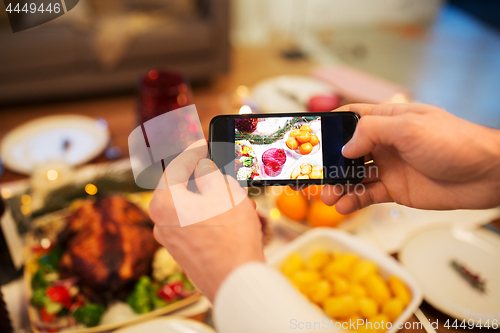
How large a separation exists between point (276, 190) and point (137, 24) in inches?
70.9

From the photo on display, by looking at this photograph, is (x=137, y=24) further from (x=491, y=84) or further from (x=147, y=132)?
(x=491, y=84)

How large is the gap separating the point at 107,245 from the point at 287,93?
891 mm

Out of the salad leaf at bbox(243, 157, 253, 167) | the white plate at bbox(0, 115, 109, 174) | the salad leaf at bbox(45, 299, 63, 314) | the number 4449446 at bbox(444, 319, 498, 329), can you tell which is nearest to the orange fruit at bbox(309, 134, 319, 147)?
the salad leaf at bbox(243, 157, 253, 167)

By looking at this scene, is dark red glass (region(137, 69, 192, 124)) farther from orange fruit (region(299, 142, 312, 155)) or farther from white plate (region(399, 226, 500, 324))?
white plate (region(399, 226, 500, 324))

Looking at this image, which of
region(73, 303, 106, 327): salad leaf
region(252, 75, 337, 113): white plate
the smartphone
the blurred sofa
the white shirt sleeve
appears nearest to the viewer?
the white shirt sleeve

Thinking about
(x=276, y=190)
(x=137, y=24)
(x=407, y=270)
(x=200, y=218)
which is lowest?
(x=407, y=270)

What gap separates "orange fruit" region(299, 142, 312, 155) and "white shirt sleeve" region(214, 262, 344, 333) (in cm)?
22

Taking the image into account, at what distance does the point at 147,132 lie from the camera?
822 mm

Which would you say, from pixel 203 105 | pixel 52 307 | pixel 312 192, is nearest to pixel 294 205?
pixel 312 192

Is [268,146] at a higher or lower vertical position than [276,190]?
higher

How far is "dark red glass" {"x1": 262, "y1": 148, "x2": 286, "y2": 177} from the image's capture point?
0.55m

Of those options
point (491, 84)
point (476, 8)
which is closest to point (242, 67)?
point (491, 84)

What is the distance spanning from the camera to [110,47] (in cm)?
207

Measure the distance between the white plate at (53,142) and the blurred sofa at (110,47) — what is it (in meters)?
1.03
